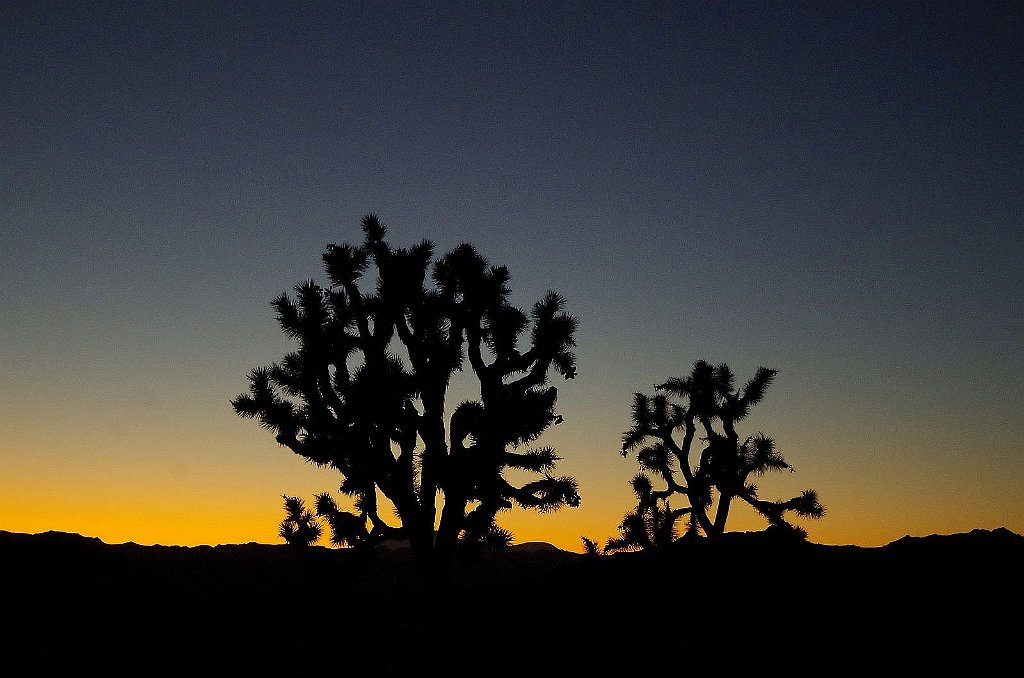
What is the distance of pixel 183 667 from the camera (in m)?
9.85

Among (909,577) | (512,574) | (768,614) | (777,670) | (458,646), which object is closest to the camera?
(777,670)

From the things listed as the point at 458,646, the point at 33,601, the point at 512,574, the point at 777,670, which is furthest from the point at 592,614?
the point at 512,574

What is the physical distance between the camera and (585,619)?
11.7 meters

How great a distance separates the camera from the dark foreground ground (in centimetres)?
983

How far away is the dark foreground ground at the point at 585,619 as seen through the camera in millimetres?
9828

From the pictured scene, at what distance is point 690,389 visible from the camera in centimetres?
1988

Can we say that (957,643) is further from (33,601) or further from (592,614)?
(33,601)

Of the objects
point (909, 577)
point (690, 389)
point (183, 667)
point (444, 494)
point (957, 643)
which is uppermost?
point (690, 389)

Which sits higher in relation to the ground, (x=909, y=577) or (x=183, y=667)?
(x=909, y=577)

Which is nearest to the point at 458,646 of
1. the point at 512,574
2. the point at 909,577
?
the point at 909,577

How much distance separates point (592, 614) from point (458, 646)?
2173 millimetres

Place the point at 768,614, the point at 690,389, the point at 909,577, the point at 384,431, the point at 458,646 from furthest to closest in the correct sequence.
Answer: the point at 690,389
the point at 384,431
the point at 909,577
the point at 768,614
the point at 458,646

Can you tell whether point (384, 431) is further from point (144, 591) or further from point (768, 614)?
point (768, 614)

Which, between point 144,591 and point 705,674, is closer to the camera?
point 705,674
